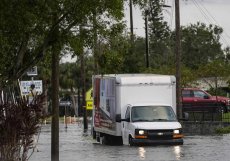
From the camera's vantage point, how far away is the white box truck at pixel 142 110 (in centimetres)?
2994

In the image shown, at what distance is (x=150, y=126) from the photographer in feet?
97.8

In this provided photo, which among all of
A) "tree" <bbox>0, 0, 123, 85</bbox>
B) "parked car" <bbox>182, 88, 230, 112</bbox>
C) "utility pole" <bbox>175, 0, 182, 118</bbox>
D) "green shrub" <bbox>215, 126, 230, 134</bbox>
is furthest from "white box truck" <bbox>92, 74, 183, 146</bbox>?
"parked car" <bbox>182, 88, 230, 112</bbox>

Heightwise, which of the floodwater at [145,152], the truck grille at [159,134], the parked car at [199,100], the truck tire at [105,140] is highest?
the parked car at [199,100]

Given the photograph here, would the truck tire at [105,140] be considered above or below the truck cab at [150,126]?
below

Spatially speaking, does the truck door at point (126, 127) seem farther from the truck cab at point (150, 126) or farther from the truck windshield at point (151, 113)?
the truck windshield at point (151, 113)

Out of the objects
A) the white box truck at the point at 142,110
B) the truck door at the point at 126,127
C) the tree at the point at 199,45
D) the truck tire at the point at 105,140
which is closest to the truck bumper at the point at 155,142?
the white box truck at the point at 142,110

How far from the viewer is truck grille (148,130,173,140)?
2982 centimetres

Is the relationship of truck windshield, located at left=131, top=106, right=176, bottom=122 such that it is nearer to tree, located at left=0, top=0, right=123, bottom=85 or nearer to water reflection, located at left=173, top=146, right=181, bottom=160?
water reflection, located at left=173, top=146, right=181, bottom=160

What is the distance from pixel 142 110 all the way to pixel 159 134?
5.12ft

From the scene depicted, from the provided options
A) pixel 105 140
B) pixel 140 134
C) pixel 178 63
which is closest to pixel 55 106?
pixel 140 134

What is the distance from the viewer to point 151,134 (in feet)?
97.9

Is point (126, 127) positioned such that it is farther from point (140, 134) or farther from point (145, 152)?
point (145, 152)

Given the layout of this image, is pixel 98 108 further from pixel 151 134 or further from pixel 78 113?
pixel 78 113

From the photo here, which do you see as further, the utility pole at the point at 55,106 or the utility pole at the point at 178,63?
the utility pole at the point at 178,63
